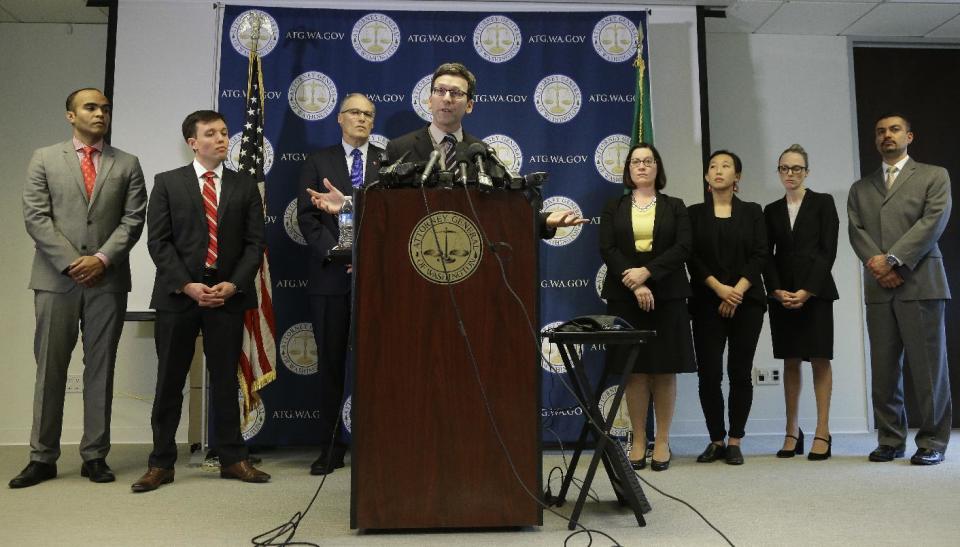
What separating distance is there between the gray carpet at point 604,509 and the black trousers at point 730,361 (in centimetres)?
31

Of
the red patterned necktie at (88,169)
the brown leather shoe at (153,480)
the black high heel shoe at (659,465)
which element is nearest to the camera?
the brown leather shoe at (153,480)

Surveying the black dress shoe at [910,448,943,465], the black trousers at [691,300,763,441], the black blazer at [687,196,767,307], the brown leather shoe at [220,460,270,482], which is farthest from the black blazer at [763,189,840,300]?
the brown leather shoe at [220,460,270,482]

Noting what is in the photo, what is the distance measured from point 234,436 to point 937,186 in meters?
3.88

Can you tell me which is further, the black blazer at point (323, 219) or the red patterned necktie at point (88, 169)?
the black blazer at point (323, 219)

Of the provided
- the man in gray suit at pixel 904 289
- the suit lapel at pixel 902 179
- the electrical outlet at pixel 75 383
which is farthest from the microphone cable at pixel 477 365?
the electrical outlet at pixel 75 383

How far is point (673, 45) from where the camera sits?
16.7 feet

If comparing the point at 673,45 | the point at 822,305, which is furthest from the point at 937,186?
the point at 673,45

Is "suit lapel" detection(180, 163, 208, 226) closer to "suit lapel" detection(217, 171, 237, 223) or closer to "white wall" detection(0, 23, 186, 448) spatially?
"suit lapel" detection(217, 171, 237, 223)

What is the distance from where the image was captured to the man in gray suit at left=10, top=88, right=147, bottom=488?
3.55 metres

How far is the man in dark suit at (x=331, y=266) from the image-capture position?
396cm

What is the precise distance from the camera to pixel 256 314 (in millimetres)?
4066

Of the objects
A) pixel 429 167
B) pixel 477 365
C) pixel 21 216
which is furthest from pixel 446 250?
pixel 21 216

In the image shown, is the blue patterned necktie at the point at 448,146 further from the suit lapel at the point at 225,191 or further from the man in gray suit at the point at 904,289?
the man in gray suit at the point at 904,289

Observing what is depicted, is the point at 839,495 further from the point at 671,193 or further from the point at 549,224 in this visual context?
the point at 671,193
